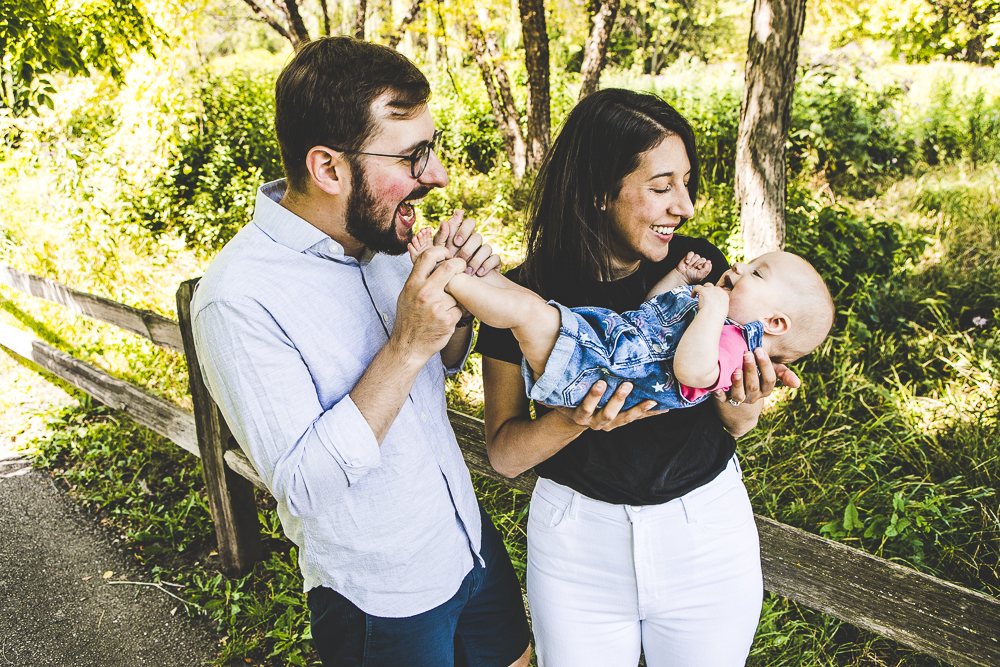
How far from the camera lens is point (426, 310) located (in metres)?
1.38

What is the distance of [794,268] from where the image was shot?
1740 mm

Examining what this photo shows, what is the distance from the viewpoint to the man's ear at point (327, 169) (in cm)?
153

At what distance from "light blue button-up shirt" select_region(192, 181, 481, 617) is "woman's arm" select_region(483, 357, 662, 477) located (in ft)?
0.53

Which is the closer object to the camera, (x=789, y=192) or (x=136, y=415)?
(x=136, y=415)

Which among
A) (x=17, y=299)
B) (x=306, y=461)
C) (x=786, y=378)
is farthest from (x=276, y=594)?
(x=17, y=299)

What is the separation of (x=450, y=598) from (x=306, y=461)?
2.29 feet

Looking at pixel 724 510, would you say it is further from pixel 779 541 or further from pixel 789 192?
pixel 789 192

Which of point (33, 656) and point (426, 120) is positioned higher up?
point (426, 120)

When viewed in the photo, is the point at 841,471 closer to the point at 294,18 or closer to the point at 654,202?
the point at 654,202

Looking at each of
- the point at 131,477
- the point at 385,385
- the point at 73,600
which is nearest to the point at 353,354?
the point at 385,385

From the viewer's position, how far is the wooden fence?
171cm

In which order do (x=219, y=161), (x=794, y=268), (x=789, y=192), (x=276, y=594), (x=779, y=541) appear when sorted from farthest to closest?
(x=219, y=161)
(x=789, y=192)
(x=276, y=594)
(x=779, y=541)
(x=794, y=268)

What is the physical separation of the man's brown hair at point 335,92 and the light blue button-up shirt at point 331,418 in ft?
0.67

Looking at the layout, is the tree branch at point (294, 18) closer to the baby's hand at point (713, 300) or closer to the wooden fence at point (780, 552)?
the wooden fence at point (780, 552)
